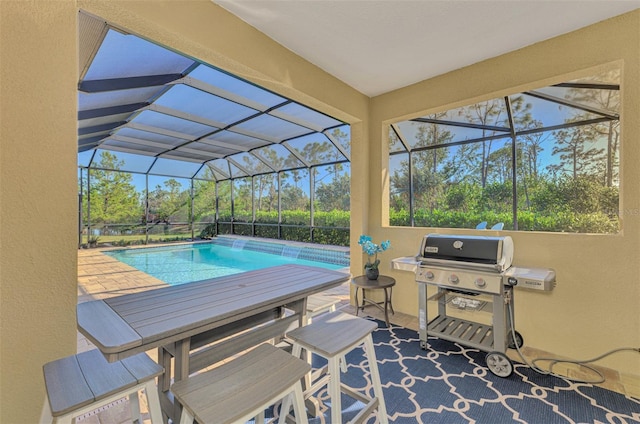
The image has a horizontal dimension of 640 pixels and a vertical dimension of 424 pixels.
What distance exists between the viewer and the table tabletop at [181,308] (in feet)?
3.30

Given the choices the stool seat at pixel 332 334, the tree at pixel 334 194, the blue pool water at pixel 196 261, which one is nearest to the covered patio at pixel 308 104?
the stool seat at pixel 332 334

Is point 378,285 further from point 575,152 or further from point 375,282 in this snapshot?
point 575,152

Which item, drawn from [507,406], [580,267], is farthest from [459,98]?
[507,406]

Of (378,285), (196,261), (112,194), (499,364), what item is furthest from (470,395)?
(112,194)

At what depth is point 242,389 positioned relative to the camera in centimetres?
103

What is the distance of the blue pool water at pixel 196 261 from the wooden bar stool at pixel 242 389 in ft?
16.9

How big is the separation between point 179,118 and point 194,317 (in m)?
5.62

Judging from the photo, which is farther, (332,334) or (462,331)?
(462,331)

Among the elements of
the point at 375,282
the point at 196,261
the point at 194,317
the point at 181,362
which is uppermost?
the point at 194,317

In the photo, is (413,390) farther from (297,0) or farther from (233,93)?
(233,93)

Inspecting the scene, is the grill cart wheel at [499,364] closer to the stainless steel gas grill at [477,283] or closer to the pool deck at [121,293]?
the stainless steel gas grill at [477,283]

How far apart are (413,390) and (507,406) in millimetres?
633

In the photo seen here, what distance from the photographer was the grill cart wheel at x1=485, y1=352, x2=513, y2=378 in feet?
7.06

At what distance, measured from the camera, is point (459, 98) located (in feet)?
9.65
